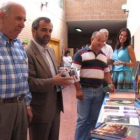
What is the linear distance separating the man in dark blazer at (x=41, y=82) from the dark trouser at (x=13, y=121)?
23 centimetres

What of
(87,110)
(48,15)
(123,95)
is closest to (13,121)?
→ (87,110)

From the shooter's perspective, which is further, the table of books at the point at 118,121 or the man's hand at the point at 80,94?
the man's hand at the point at 80,94

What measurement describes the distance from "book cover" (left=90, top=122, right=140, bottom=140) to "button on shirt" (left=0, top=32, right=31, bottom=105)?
2.06 feet

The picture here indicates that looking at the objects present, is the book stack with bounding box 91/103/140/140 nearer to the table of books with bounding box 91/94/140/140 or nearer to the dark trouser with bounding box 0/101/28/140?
the table of books with bounding box 91/94/140/140

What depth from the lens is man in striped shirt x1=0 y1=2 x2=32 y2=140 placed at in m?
1.52

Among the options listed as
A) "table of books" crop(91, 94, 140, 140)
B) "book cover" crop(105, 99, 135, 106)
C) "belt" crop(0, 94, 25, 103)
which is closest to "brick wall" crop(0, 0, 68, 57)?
"book cover" crop(105, 99, 135, 106)

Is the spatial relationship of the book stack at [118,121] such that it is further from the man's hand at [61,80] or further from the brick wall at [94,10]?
the brick wall at [94,10]

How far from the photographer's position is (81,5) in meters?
9.21

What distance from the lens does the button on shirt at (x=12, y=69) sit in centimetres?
151

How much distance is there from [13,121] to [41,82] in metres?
0.40

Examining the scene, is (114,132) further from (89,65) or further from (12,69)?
(89,65)

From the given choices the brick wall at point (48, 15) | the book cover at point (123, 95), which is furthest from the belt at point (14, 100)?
the brick wall at point (48, 15)

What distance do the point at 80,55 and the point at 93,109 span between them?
2.15 feet

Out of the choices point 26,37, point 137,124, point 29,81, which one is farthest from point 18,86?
point 26,37
